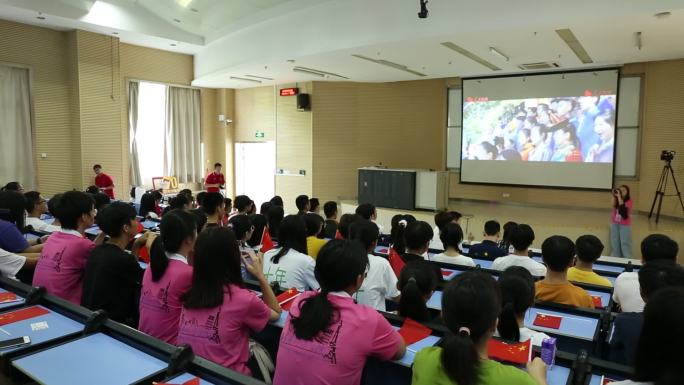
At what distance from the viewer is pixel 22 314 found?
221 cm

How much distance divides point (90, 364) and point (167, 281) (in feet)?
1.73

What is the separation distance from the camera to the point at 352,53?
7.44 m

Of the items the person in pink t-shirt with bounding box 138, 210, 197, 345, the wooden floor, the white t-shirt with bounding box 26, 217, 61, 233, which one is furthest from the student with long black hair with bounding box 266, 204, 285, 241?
the wooden floor

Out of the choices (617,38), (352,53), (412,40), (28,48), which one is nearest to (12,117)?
(28,48)

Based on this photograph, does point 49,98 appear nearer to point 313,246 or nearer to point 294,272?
point 313,246

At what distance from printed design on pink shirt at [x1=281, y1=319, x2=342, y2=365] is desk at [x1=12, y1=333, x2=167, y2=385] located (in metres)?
0.54

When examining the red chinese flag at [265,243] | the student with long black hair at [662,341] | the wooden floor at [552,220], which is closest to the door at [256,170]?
the wooden floor at [552,220]

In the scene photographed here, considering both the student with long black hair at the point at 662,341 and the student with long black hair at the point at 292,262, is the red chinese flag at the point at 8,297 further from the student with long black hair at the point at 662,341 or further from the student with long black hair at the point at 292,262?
the student with long black hair at the point at 662,341

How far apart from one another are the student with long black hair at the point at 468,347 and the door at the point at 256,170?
1064 cm

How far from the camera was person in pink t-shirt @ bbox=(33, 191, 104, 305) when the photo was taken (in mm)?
2637

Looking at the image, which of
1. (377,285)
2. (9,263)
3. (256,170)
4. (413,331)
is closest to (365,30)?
(377,285)

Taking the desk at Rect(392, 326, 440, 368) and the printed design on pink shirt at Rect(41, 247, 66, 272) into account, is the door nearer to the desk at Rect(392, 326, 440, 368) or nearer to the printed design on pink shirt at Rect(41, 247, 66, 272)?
the printed design on pink shirt at Rect(41, 247, 66, 272)

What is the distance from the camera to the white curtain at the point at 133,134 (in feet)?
33.7

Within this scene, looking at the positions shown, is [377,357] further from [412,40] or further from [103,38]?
[103,38]
